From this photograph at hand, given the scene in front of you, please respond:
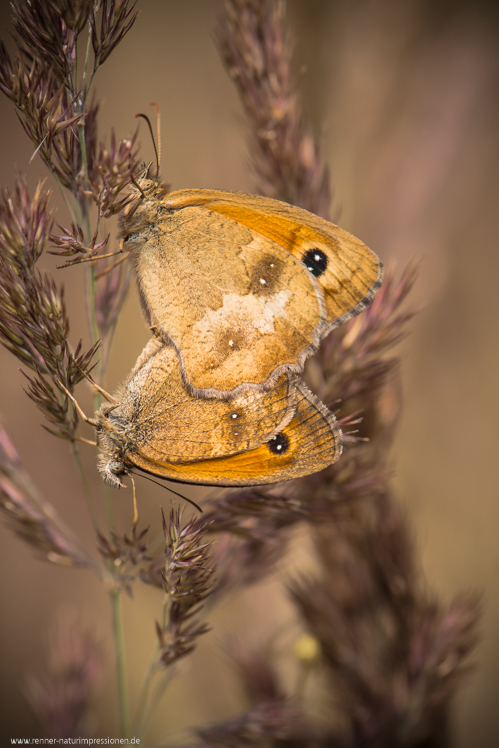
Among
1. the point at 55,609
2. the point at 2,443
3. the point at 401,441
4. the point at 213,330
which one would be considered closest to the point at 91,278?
the point at 213,330

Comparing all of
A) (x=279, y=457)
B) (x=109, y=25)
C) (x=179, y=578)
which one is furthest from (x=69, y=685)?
(x=109, y=25)

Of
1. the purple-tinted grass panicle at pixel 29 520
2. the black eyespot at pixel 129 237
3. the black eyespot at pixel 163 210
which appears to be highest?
the black eyespot at pixel 163 210

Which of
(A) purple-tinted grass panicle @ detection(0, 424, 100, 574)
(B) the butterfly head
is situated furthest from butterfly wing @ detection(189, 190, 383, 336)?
(A) purple-tinted grass panicle @ detection(0, 424, 100, 574)

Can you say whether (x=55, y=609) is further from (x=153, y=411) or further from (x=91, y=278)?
(x=91, y=278)

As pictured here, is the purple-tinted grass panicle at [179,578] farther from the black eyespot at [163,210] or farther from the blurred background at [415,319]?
the blurred background at [415,319]

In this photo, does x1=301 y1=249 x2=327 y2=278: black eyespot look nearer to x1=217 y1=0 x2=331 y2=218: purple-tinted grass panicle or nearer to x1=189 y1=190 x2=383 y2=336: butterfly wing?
x1=189 y1=190 x2=383 y2=336: butterfly wing

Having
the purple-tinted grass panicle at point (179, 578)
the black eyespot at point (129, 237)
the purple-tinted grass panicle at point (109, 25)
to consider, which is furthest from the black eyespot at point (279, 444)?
the purple-tinted grass panicle at point (109, 25)

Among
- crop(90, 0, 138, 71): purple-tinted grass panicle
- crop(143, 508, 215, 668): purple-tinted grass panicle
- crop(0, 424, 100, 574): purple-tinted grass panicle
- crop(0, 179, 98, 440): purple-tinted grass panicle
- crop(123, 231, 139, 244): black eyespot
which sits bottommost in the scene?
crop(143, 508, 215, 668): purple-tinted grass panicle

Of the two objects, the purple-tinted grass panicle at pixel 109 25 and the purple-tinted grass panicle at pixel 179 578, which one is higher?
the purple-tinted grass panicle at pixel 109 25

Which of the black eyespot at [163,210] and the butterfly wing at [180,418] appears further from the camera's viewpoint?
the black eyespot at [163,210]
